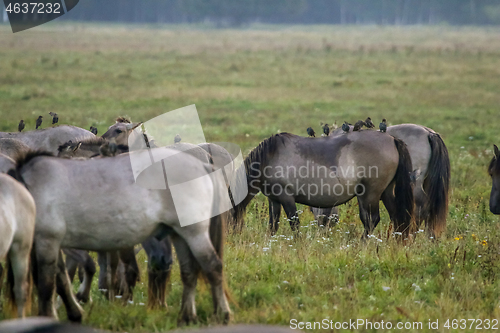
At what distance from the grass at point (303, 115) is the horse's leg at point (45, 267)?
1.58ft

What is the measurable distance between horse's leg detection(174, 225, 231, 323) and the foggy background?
76942 mm

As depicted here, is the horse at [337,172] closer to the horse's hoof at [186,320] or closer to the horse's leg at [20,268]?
the horse's hoof at [186,320]

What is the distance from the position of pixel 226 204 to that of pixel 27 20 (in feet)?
248

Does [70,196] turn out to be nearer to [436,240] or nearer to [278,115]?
[436,240]

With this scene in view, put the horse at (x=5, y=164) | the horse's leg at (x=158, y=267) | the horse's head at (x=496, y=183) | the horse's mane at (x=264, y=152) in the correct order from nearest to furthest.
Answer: the horse at (x=5, y=164)
the horse's leg at (x=158, y=267)
the horse's head at (x=496, y=183)
the horse's mane at (x=264, y=152)

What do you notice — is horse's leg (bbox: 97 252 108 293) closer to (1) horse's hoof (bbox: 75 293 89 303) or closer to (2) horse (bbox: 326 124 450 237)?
(1) horse's hoof (bbox: 75 293 89 303)

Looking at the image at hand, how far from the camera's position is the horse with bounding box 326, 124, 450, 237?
300 inches

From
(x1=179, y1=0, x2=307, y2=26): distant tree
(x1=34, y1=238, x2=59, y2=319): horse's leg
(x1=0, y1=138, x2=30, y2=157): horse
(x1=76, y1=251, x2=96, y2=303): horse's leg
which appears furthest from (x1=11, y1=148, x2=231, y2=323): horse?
(x1=179, y1=0, x2=307, y2=26): distant tree

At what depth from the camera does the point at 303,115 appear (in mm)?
20047

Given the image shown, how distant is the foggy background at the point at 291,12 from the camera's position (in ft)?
262

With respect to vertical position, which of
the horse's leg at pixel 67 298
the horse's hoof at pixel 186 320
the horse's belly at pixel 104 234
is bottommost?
the horse's hoof at pixel 186 320

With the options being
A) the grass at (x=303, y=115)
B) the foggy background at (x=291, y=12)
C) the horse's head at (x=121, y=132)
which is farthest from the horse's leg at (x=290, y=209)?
the foggy background at (x=291, y=12)

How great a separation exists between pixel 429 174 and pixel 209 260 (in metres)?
4.74

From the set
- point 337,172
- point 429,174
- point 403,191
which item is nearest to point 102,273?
point 337,172
